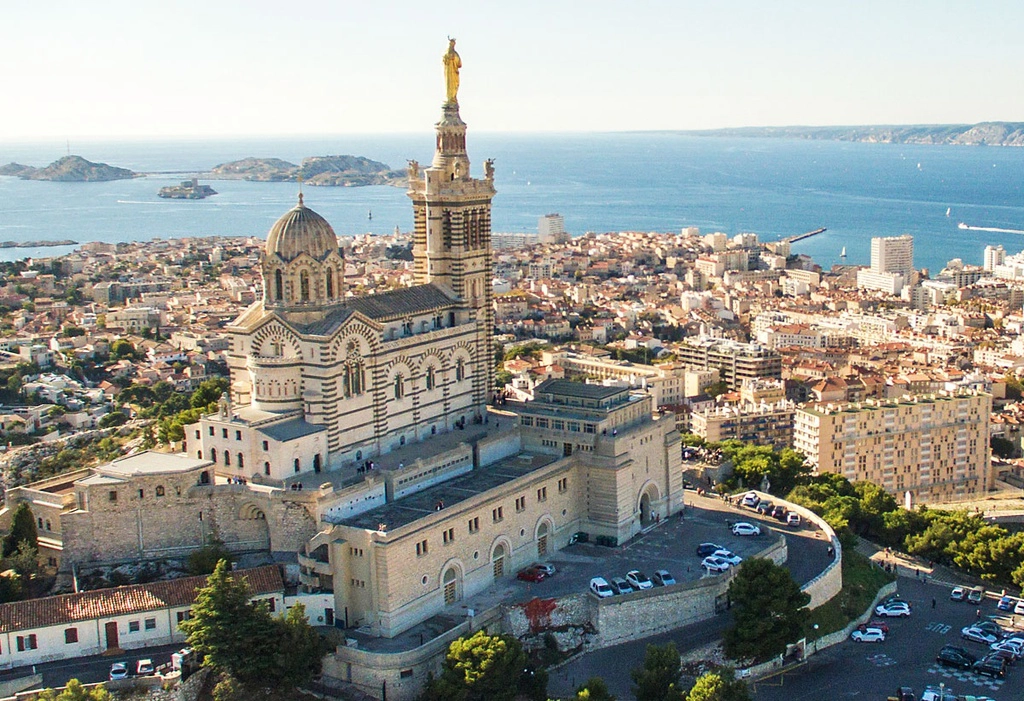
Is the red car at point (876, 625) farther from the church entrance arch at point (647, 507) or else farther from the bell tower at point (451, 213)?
the bell tower at point (451, 213)

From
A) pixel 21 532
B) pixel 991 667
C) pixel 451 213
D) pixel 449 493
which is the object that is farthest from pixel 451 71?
pixel 991 667

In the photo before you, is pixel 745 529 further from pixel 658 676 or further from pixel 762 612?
pixel 658 676

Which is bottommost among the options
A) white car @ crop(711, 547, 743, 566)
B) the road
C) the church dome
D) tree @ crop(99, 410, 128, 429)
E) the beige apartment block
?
the beige apartment block

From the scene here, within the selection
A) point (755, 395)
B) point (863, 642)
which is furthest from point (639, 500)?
point (755, 395)

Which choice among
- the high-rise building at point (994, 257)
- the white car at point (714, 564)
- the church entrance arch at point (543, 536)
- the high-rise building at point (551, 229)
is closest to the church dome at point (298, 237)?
the church entrance arch at point (543, 536)

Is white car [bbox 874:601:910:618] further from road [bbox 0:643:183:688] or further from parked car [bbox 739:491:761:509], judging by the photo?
road [bbox 0:643:183:688]

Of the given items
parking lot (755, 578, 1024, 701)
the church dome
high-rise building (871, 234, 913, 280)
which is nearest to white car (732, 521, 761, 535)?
parking lot (755, 578, 1024, 701)
